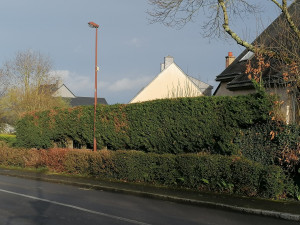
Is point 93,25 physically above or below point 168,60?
below

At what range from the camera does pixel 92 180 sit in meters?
16.1

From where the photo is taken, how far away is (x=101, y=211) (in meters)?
9.39

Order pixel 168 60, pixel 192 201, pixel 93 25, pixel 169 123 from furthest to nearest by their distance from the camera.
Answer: pixel 168 60, pixel 93 25, pixel 169 123, pixel 192 201

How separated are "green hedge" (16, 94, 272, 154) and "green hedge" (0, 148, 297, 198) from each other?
99 centimetres

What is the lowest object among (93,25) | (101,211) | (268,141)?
(101,211)

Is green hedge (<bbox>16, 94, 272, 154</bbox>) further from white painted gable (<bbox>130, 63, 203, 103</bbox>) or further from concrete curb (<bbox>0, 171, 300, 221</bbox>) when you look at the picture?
white painted gable (<bbox>130, 63, 203, 103</bbox>)

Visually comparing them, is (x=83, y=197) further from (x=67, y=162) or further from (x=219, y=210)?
(x=67, y=162)

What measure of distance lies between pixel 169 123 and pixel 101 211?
643 cm

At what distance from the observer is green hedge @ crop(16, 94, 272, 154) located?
12.7 m


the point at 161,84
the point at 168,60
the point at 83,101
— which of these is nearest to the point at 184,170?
the point at 161,84

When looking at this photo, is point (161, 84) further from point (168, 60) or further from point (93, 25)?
point (93, 25)

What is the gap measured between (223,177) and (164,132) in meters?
3.89

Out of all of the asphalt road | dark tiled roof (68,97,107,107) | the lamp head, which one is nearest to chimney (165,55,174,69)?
dark tiled roof (68,97,107,107)

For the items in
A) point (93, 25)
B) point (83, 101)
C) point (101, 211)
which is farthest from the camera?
point (83, 101)
